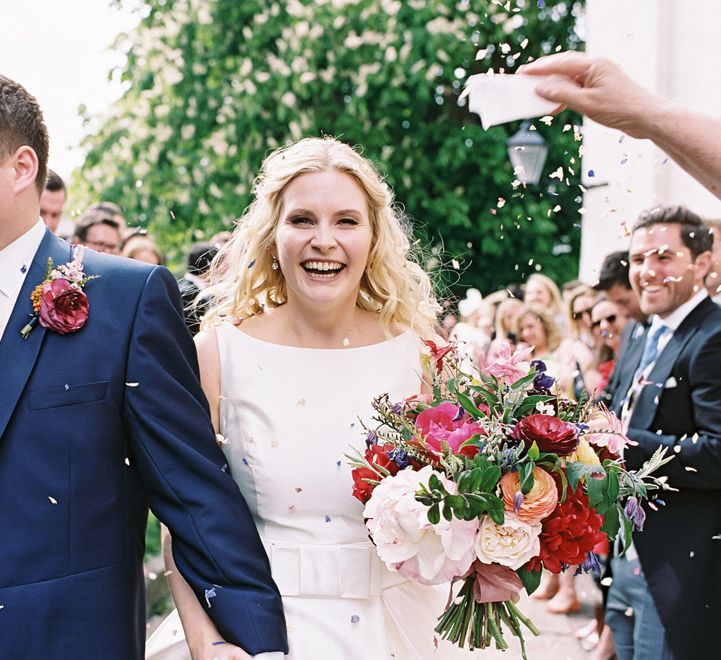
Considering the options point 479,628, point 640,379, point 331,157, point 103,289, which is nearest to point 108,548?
point 103,289

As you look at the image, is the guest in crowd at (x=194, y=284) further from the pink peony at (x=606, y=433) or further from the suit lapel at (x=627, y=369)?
the pink peony at (x=606, y=433)

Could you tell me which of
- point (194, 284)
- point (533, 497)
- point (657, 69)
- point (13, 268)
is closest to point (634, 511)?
point (533, 497)

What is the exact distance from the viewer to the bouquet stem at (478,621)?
2.97 m

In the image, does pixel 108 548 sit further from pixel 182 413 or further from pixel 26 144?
pixel 26 144

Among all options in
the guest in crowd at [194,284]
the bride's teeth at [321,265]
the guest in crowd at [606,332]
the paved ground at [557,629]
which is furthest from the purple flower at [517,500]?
the guest in crowd at [606,332]

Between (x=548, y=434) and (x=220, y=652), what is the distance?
103 centimetres

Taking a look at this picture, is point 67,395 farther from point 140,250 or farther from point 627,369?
point 140,250

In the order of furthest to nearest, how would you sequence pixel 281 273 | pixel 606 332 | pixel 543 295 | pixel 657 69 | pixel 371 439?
pixel 543 295 → pixel 657 69 → pixel 606 332 → pixel 281 273 → pixel 371 439

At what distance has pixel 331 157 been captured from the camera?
3.47 metres

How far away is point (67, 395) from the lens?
2723 millimetres

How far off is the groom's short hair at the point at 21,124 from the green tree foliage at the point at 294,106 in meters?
12.0

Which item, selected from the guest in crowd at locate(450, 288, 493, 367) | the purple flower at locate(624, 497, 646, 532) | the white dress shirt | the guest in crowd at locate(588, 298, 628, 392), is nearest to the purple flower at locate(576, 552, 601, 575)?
the purple flower at locate(624, 497, 646, 532)

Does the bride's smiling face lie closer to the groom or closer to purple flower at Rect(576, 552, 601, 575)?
the groom

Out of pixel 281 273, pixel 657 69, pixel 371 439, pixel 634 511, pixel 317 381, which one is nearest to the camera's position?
pixel 634 511
